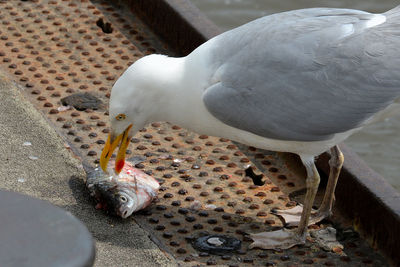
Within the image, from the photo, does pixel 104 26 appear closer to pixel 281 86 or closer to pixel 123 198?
pixel 123 198

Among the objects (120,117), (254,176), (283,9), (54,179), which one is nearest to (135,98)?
(120,117)

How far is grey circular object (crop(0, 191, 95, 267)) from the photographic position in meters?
2.25

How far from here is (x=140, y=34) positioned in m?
5.89

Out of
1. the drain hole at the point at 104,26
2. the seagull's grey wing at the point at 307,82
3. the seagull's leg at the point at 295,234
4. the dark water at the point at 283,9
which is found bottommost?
the dark water at the point at 283,9

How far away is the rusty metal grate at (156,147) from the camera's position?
4.13m

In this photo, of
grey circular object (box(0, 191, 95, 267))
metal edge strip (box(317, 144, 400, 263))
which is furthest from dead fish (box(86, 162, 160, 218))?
grey circular object (box(0, 191, 95, 267))

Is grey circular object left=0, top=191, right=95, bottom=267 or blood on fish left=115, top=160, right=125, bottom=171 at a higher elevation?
grey circular object left=0, top=191, right=95, bottom=267

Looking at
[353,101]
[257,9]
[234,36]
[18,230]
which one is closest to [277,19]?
[234,36]

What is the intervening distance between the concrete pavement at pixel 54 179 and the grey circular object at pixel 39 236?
1.31 metres

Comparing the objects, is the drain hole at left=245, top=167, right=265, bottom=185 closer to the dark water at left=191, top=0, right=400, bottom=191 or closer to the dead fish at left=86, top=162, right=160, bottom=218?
the dead fish at left=86, top=162, right=160, bottom=218

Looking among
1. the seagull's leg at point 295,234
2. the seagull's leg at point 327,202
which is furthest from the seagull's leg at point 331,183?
the seagull's leg at point 295,234

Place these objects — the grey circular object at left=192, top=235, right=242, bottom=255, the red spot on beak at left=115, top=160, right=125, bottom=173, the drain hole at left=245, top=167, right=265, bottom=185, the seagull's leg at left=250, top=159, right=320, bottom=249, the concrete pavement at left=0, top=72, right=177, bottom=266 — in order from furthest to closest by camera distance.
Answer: the drain hole at left=245, top=167, right=265, bottom=185 → the red spot on beak at left=115, top=160, right=125, bottom=173 → the seagull's leg at left=250, top=159, right=320, bottom=249 → the grey circular object at left=192, top=235, right=242, bottom=255 → the concrete pavement at left=0, top=72, right=177, bottom=266

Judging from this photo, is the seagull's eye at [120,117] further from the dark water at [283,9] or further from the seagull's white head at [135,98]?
the dark water at [283,9]

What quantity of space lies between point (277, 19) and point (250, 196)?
91cm
